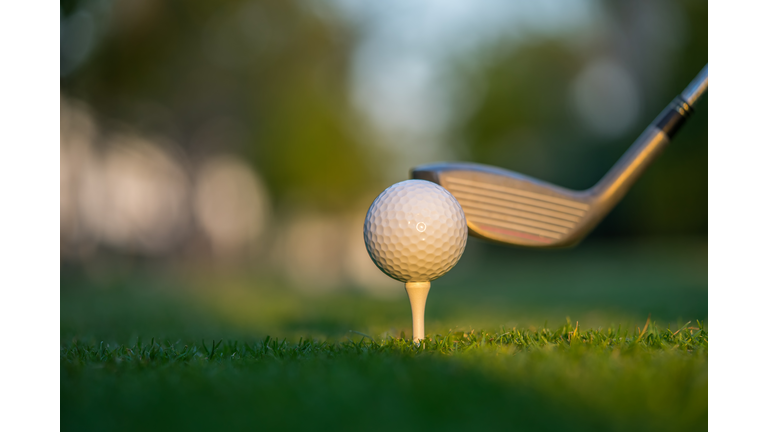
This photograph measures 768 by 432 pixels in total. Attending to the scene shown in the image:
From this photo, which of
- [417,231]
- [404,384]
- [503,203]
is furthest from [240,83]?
[404,384]

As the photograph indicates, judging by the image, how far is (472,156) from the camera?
71.1ft

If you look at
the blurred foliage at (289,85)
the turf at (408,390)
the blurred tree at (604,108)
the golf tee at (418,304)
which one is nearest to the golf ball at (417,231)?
the golf tee at (418,304)

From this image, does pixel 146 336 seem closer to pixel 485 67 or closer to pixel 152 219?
pixel 152 219

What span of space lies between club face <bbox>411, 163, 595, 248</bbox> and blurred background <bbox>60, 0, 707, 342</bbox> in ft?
3.14

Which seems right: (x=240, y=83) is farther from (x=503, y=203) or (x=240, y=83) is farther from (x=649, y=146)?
(x=649, y=146)

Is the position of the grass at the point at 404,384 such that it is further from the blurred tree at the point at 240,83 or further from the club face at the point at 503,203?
the blurred tree at the point at 240,83

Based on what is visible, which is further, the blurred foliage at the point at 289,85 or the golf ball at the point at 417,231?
the blurred foliage at the point at 289,85

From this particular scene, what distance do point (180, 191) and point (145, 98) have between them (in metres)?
4.12

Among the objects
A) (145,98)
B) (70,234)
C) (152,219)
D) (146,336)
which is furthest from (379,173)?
(146,336)

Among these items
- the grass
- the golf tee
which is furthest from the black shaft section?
the golf tee

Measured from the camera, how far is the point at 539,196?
270 centimetres

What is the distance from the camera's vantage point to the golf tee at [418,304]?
7.63 ft

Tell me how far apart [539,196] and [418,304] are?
3.03ft

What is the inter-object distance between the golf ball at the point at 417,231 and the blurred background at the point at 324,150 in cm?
92
